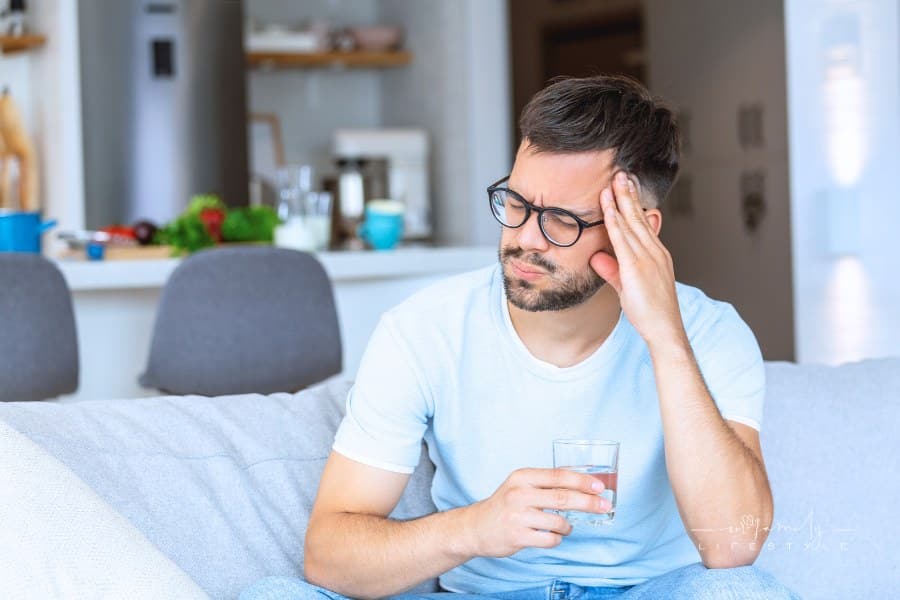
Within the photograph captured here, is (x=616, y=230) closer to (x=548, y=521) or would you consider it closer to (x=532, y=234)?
(x=532, y=234)

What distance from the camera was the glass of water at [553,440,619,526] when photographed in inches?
56.9

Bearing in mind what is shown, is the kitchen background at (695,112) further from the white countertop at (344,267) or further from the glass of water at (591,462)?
the glass of water at (591,462)

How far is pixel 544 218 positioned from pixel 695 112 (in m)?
4.62

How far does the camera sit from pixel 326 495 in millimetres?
1696

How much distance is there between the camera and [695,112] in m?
6.14

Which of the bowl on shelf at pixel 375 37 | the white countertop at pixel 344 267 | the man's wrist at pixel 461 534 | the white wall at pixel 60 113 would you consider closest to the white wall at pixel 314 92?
the bowl on shelf at pixel 375 37

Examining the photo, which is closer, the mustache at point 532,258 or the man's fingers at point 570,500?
the man's fingers at point 570,500

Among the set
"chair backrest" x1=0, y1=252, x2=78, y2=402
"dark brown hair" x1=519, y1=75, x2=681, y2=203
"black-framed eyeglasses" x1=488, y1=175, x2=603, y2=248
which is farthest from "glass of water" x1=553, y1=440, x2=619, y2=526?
"chair backrest" x1=0, y1=252, x2=78, y2=402

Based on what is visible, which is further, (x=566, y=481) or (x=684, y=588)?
(x=684, y=588)

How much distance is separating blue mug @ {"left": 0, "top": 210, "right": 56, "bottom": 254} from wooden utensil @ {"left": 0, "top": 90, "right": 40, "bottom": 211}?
156 centimetres

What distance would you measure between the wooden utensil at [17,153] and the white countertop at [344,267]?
4.86 feet

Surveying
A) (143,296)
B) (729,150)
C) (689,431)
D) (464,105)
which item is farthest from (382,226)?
(689,431)

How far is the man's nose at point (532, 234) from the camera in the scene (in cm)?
170

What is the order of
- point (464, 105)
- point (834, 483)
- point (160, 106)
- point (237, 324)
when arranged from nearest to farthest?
point (834, 483)
point (237, 324)
point (160, 106)
point (464, 105)
